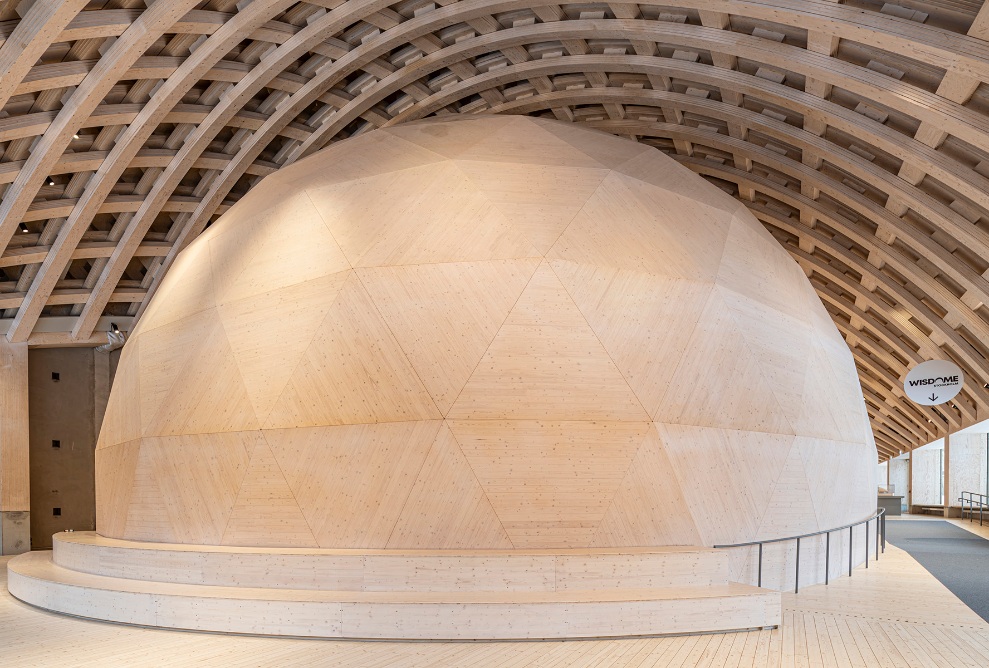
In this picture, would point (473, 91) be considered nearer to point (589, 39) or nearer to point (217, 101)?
point (589, 39)

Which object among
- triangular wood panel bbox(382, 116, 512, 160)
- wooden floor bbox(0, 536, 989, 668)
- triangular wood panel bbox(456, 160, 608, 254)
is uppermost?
triangular wood panel bbox(382, 116, 512, 160)

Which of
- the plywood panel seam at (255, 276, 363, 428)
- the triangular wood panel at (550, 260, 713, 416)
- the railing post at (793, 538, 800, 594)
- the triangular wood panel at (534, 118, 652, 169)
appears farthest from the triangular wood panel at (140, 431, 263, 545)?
the railing post at (793, 538, 800, 594)

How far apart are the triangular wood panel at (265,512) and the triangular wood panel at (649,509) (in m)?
4.49

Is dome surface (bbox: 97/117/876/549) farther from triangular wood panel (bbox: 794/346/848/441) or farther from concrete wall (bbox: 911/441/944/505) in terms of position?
concrete wall (bbox: 911/441/944/505)

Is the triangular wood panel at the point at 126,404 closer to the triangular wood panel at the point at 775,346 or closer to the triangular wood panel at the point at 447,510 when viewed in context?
the triangular wood panel at the point at 447,510

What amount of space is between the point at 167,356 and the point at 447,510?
6487mm

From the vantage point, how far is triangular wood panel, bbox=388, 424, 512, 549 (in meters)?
12.5

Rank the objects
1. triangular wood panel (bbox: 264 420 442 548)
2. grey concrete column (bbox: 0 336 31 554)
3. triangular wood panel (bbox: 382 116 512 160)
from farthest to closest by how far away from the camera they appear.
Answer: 1. grey concrete column (bbox: 0 336 31 554)
2. triangular wood panel (bbox: 382 116 512 160)
3. triangular wood panel (bbox: 264 420 442 548)

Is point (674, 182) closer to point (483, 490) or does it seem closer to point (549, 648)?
point (483, 490)

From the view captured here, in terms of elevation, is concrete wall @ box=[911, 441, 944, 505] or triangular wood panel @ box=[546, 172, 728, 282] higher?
triangular wood panel @ box=[546, 172, 728, 282]

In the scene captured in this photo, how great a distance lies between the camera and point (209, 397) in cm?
1438

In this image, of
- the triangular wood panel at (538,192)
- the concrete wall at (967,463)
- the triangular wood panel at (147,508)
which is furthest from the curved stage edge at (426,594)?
the concrete wall at (967,463)

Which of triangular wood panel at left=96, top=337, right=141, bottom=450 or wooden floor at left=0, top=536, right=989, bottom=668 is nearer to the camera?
wooden floor at left=0, top=536, right=989, bottom=668

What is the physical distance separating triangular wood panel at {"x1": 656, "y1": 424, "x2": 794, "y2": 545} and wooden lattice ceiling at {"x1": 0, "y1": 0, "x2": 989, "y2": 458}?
6.31 metres
